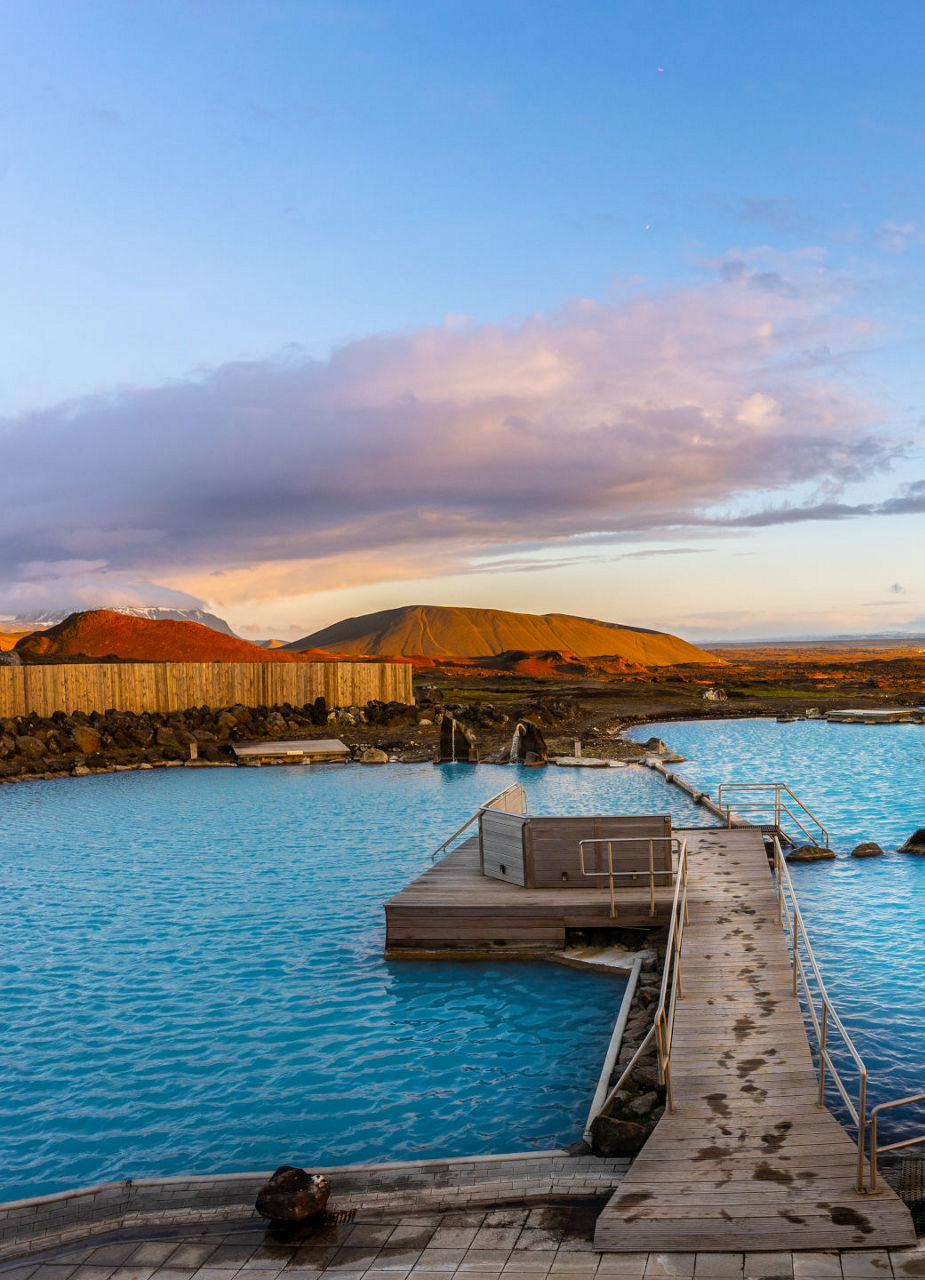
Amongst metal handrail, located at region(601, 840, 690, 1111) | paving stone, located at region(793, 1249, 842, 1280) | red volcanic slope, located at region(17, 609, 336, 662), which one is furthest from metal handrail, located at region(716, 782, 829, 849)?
red volcanic slope, located at region(17, 609, 336, 662)

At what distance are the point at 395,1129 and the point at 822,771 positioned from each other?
80.2 ft

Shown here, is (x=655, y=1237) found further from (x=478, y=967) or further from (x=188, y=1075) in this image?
(x=478, y=967)

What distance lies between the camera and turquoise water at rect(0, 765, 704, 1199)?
7445 mm

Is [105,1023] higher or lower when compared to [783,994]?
lower

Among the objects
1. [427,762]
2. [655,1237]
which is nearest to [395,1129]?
[655,1237]

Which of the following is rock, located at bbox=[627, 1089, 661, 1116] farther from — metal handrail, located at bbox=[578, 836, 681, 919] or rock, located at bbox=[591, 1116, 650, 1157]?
metal handrail, located at bbox=[578, 836, 681, 919]

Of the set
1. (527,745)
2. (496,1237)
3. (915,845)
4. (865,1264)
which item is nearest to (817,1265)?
(865,1264)

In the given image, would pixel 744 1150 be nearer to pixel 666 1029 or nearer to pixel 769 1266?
pixel 769 1266

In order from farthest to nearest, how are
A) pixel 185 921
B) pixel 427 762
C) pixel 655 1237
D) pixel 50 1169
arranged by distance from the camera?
pixel 427 762, pixel 185 921, pixel 50 1169, pixel 655 1237

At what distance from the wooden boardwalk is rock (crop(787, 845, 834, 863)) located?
26.6 ft

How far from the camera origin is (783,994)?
26.7 ft

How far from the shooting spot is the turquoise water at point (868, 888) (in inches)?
352

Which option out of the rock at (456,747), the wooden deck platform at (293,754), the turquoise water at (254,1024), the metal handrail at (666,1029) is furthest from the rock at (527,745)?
the metal handrail at (666,1029)

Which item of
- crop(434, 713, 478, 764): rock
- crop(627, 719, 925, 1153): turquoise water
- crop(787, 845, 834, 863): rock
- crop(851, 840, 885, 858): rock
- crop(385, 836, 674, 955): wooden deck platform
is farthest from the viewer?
crop(434, 713, 478, 764): rock
